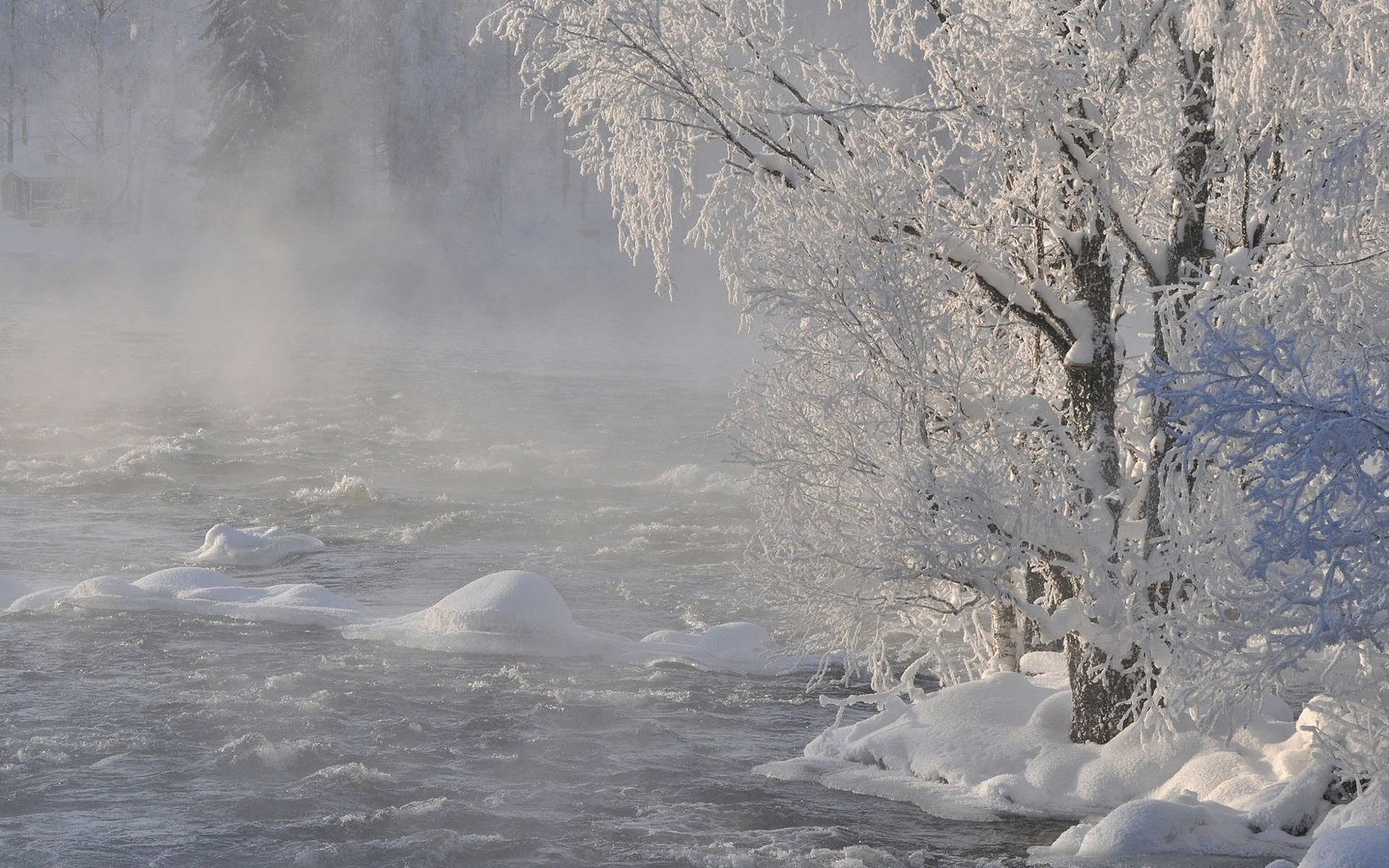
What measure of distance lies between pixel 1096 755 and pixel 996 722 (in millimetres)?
728

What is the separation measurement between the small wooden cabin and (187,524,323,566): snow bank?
45527mm

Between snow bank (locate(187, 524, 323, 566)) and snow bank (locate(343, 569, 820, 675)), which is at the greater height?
snow bank (locate(187, 524, 323, 566))

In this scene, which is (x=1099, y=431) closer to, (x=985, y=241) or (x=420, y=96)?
(x=985, y=241)

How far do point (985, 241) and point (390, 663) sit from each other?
5.33 meters

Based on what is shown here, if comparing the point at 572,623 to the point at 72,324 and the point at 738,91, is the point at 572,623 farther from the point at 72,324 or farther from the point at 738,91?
the point at 72,324

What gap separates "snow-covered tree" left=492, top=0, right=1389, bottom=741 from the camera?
23.0ft

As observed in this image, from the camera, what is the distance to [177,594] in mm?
11969

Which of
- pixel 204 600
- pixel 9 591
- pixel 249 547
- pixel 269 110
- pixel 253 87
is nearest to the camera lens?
pixel 9 591

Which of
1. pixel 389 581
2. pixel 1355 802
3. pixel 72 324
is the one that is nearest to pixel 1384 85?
pixel 1355 802

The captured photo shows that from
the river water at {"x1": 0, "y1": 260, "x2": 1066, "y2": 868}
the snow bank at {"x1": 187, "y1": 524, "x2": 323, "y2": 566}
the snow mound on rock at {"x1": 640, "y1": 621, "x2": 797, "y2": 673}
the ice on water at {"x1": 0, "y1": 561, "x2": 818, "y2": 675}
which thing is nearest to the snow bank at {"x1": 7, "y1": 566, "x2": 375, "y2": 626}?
the ice on water at {"x1": 0, "y1": 561, "x2": 818, "y2": 675}

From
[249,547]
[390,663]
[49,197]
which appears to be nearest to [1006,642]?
[390,663]

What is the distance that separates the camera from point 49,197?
56.6 metres

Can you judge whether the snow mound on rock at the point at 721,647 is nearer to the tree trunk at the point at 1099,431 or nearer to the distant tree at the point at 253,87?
the tree trunk at the point at 1099,431

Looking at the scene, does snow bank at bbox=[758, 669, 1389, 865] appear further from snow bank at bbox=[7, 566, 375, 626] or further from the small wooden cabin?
the small wooden cabin
